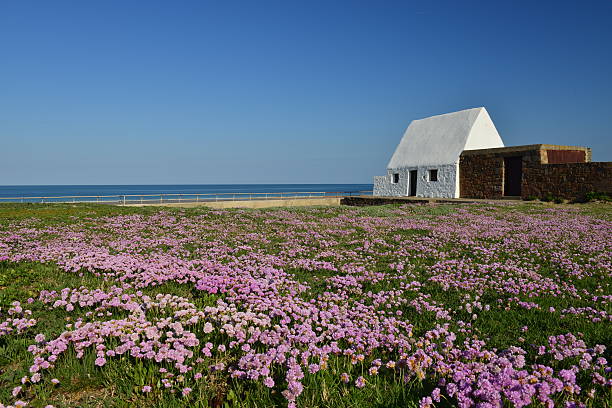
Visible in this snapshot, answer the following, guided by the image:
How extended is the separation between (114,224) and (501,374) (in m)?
14.6

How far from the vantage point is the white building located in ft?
128

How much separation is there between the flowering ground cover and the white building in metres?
30.7

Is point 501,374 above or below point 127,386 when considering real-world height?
above

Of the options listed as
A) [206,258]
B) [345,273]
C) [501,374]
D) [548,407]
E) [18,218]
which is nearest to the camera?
[548,407]

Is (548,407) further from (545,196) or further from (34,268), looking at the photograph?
(545,196)

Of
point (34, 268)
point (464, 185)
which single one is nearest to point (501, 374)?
point (34, 268)

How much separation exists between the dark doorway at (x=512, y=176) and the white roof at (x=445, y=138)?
162 inches

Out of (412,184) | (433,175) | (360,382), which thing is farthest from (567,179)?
(360,382)

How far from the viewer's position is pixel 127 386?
3.42m

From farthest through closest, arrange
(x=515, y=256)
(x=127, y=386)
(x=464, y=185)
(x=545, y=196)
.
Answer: (x=464, y=185) → (x=545, y=196) → (x=515, y=256) → (x=127, y=386)

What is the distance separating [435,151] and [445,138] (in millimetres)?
1851

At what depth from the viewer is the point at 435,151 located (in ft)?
136

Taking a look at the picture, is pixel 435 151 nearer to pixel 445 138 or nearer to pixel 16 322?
pixel 445 138

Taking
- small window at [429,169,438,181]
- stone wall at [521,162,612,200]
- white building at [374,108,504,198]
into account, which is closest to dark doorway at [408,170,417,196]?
white building at [374,108,504,198]
